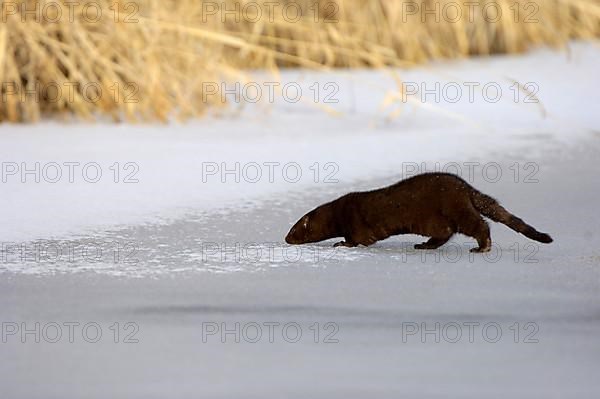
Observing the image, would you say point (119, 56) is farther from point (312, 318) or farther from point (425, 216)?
point (312, 318)

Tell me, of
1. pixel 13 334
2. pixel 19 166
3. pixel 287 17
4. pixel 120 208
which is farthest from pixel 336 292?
pixel 287 17

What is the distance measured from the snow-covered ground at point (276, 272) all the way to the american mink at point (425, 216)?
0.15 ft

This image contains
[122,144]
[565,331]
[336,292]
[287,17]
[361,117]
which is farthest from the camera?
[287,17]

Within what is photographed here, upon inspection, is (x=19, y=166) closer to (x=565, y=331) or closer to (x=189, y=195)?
(x=189, y=195)

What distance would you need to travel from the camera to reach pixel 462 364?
2086 mm

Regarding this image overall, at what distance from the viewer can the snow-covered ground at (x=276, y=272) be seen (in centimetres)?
205

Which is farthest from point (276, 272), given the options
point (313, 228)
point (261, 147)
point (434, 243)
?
point (261, 147)

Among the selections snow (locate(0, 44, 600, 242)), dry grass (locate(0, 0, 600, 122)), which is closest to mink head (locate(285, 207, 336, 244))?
snow (locate(0, 44, 600, 242))

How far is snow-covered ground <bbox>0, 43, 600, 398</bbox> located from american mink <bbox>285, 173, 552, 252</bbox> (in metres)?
0.05

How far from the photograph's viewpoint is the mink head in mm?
3012

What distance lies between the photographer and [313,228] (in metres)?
3.03

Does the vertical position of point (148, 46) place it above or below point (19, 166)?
above

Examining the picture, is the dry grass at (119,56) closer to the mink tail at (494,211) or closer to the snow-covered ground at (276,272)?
the snow-covered ground at (276,272)

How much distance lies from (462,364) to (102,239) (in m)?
1.24
